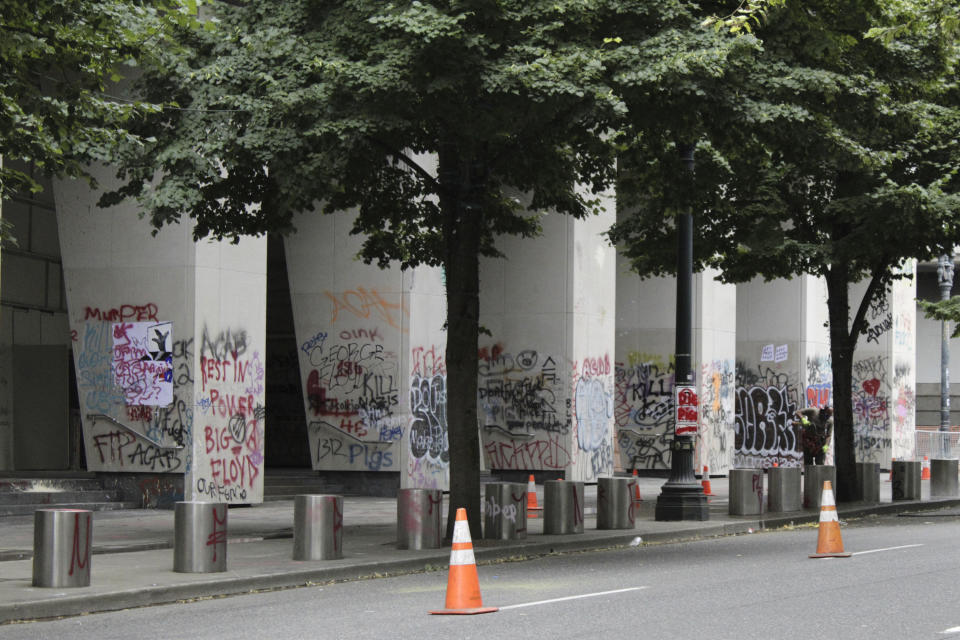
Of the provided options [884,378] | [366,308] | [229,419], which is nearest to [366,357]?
[366,308]

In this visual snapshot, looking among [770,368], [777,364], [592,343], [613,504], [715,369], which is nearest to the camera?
[613,504]

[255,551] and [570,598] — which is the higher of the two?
[570,598]

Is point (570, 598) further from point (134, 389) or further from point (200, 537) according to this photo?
point (134, 389)

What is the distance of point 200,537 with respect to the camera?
42.7ft

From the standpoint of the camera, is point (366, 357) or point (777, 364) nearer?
Answer: point (366, 357)

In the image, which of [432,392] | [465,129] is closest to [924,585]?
[465,129]

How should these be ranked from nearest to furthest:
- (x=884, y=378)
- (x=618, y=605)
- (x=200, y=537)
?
(x=618, y=605)
(x=200, y=537)
(x=884, y=378)

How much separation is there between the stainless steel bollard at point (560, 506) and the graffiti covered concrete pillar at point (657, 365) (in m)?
16.9

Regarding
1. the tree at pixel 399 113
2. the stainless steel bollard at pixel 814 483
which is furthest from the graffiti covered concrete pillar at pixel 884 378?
the tree at pixel 399 113

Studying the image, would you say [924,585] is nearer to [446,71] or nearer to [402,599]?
[402,599]

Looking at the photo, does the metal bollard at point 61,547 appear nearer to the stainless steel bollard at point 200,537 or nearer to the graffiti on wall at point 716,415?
the stainless steel bollard at point 200,537

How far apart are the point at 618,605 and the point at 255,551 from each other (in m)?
5.84

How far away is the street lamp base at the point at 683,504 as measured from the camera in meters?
20.3

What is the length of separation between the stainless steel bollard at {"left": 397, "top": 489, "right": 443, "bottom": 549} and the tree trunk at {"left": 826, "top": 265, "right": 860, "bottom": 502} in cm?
1090
